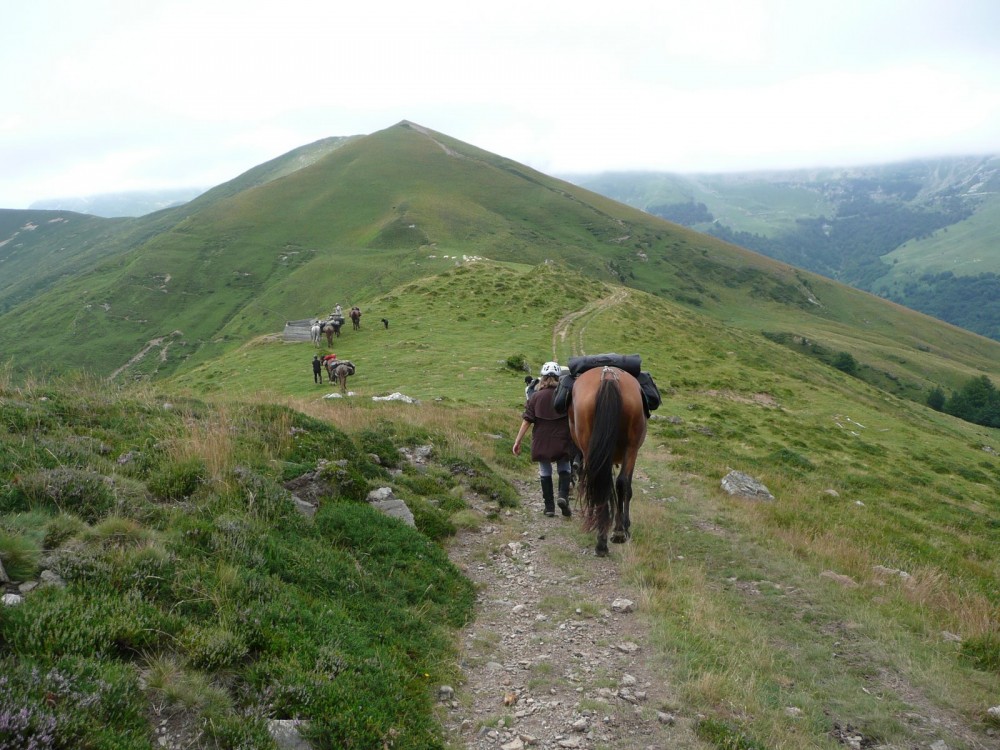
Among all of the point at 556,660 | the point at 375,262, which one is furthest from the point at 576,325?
the point at 375,262

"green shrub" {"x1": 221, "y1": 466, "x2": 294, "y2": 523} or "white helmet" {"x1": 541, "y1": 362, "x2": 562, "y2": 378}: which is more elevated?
"white helmet" {"x1": 541, "y1": 362, "x2": 562, "y2": 378}

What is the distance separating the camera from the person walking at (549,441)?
413 inches

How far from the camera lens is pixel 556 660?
6125 mm

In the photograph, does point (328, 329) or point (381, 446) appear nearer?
point (381, 446)

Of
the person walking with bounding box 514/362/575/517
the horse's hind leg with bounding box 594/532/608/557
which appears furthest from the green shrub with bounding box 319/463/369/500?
the horse's hind leg with bounding box 594/532/608/557

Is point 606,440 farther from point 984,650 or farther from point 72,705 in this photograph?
point 72,705

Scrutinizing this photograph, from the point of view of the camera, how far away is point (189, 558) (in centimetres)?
521

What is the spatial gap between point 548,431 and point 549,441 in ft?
0.64

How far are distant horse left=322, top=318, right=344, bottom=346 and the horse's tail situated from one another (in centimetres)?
3011

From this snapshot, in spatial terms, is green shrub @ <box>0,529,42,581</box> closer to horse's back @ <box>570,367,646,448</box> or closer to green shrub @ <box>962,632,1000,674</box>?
horse's back @ <box>570,367,646,448</box>

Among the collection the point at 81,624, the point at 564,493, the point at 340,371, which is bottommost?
the point at 564,493

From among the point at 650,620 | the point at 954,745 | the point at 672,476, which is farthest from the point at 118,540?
the point at 672,476

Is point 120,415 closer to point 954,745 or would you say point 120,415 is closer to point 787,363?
point 954,745

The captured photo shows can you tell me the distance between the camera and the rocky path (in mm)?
4961
